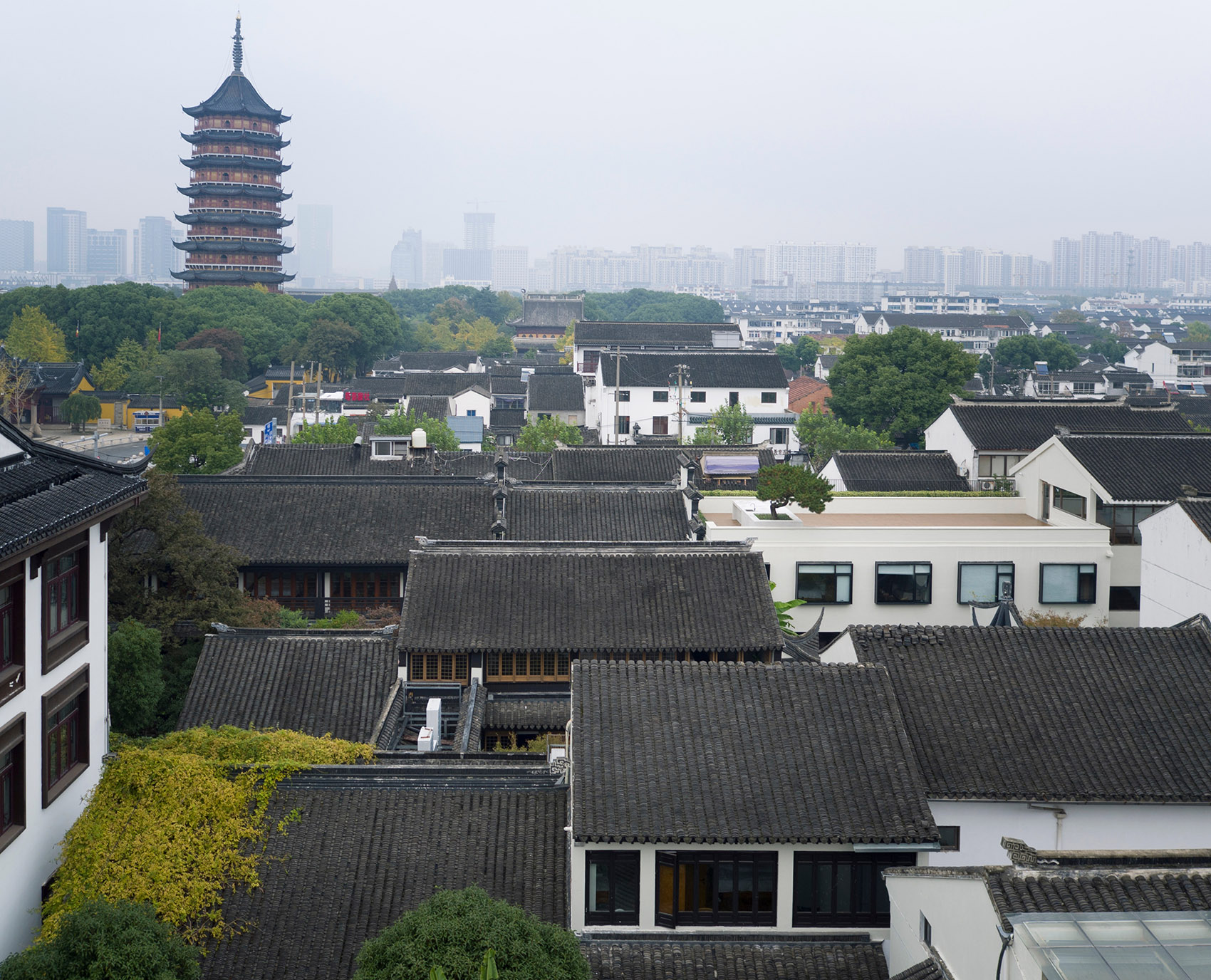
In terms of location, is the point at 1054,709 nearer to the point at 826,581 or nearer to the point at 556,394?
the point at 826,581

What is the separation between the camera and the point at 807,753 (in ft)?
41.7

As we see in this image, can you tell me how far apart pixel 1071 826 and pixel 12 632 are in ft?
35.9

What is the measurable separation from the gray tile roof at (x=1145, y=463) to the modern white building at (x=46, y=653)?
20870 millimetres

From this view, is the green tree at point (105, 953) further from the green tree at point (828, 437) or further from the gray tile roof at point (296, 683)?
the green tree at point (828, 437)

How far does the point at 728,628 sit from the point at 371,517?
1104 cm

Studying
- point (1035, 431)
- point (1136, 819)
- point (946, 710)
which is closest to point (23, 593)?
point (946, 710)

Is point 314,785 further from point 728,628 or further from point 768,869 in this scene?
point 728,628

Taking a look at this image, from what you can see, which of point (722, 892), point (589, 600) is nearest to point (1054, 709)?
point (722, 892)

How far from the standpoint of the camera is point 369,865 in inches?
500

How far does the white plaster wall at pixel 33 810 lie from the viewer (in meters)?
11.9

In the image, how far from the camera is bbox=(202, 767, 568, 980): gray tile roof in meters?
11.9

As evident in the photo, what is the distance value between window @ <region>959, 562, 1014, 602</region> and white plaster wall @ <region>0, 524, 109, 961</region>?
18697mm

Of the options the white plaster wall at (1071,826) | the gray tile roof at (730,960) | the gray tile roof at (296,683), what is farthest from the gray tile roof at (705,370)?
the gray tile roof at (730,960)

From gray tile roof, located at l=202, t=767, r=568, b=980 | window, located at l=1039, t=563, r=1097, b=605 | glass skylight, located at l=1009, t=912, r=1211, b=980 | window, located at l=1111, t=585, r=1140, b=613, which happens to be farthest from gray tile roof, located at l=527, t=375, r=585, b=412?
glass skylight, located at l=1009, t=912, r=1211, b=980
